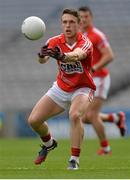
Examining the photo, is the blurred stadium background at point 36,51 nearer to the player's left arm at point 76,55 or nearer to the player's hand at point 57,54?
the player's left arm at point 76,55

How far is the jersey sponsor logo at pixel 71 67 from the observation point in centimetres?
984

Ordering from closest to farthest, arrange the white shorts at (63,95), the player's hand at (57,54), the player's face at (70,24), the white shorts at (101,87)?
the player's hand at (57,54) → the player's face at (70,24) → the white shorts at (63,95) → the white shorts at (101,87)

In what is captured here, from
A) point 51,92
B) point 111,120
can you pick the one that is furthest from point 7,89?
point 51,92

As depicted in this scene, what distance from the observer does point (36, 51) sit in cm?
2697

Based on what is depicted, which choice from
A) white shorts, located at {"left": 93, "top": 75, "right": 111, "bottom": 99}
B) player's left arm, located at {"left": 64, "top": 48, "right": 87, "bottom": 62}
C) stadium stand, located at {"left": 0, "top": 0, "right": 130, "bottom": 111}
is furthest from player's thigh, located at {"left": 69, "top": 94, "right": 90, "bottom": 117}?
stadium stand, located at {"left": 0, "top": 0, "right": 130, "bottom": 111}

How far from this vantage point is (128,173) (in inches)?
340

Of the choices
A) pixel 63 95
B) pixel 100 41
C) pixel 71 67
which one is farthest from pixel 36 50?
pixel 71 67

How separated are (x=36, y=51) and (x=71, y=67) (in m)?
17.2

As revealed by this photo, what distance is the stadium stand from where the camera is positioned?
83.4 feet

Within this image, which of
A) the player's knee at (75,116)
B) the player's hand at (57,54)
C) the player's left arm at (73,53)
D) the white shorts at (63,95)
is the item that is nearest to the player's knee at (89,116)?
the white shorts at (63,95)

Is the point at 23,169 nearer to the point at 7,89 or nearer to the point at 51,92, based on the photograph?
the point at 51,92

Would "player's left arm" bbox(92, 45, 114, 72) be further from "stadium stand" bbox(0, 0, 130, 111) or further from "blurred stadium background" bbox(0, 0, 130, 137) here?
"stadium stand" bbox(0, 0, 130, 111)

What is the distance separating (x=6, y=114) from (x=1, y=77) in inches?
168

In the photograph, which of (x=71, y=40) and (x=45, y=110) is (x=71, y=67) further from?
(x=45, y=110)
